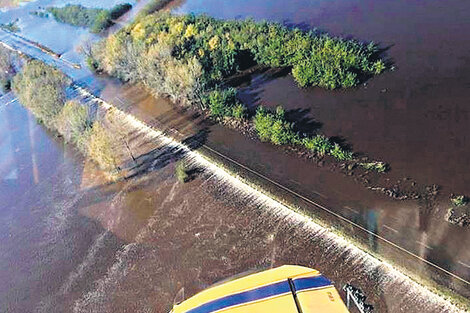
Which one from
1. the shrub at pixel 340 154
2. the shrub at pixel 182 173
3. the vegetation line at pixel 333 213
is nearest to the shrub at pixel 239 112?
the vegetation line at pixel 333 213

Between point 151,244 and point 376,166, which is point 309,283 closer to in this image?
point 151,244

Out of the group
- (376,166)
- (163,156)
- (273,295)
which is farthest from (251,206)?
(273,295)

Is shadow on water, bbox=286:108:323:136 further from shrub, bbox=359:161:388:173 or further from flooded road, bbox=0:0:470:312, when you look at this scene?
shrub, bbox=359:161:388:173

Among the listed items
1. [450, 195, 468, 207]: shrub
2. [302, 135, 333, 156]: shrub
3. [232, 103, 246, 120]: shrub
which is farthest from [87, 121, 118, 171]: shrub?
[450, 195, 468, 207]: shrub

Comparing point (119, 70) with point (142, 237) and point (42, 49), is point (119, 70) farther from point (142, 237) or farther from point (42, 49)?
point (142, 237)

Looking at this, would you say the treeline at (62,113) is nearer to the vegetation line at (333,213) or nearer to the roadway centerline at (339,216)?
the vegetation line at (333,213)
